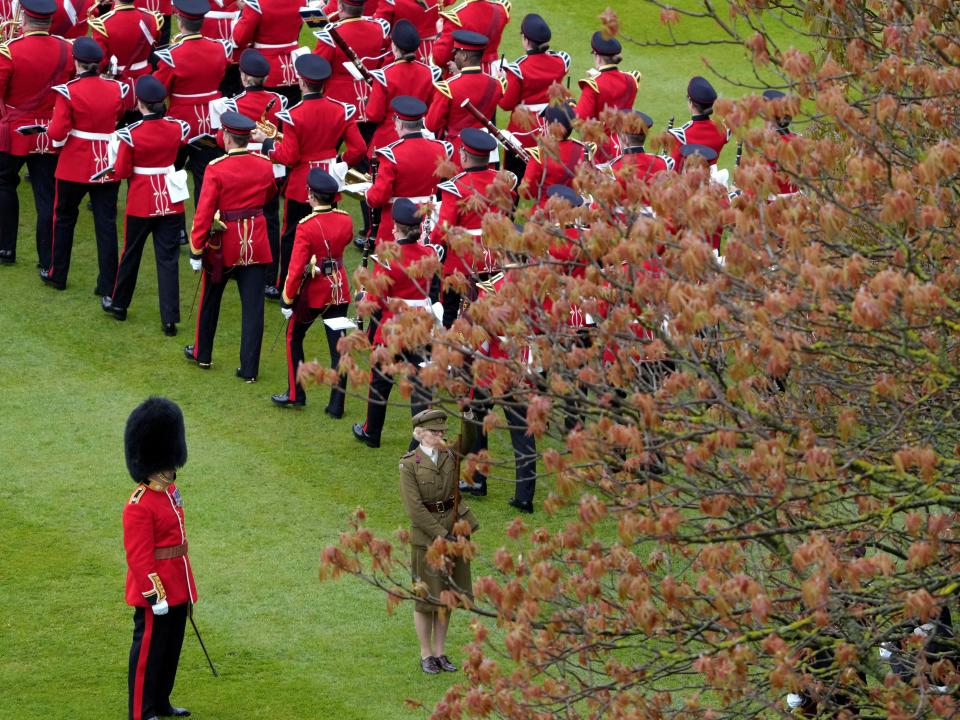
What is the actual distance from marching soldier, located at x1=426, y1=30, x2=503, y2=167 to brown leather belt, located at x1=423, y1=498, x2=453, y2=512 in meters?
5.28

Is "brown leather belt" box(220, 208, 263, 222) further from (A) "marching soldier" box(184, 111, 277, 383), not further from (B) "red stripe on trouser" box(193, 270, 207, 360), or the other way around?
(B) "red stripe on trouser" box(193, 270, 207, 360)

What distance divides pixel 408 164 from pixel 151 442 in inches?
178

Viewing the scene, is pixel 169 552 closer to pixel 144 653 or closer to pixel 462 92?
pixel 144 653

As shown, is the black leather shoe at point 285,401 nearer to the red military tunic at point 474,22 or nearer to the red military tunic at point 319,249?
the red military tunic at point 319,249

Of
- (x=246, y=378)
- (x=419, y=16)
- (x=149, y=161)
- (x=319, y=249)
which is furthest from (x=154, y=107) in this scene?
(x=419, y=16)

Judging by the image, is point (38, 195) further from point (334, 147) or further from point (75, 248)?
point (334, 147)

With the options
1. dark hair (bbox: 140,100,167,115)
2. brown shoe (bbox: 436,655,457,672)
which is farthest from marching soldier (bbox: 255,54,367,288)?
brown shoe (bbox: 436,655,457,672)

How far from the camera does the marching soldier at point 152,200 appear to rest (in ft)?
41.6

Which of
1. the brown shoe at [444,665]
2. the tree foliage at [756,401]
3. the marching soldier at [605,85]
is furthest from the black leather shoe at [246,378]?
the tree foliage at [756,401]

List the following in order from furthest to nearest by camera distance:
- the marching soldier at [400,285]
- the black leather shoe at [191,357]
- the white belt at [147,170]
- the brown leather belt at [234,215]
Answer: the black leather shoe at [191,357]
the white belt at [147,170]
the brown leather belt at [234,215]
the marching soldier at [400,285]

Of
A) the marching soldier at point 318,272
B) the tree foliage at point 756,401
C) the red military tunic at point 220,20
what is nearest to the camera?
the tree foliage at point 756,401

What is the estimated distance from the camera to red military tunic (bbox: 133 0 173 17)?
1546cm

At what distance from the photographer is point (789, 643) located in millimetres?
6617

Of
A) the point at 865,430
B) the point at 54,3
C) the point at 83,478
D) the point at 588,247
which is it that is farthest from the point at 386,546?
the point at 54,3
